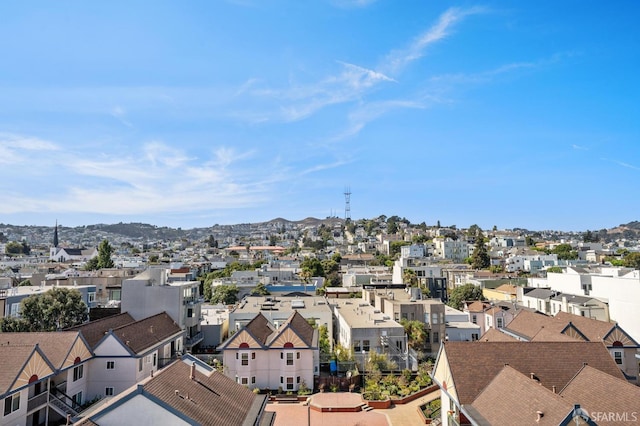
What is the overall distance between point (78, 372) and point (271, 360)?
46.9 ft

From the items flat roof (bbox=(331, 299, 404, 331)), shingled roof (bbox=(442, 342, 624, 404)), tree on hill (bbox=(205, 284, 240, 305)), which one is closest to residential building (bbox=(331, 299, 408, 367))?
flat roof (bbox=(331, 299, 404, 331))

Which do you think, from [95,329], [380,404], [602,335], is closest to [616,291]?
[602,335]

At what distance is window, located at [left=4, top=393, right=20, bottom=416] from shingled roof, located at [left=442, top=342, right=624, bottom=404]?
929 inches

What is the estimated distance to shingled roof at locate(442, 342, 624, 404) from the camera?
72.4 feet

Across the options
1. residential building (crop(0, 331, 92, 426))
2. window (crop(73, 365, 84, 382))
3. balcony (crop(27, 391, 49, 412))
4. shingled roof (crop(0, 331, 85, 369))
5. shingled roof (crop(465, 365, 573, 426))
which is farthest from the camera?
window (crop(73, 365, 84, 382))

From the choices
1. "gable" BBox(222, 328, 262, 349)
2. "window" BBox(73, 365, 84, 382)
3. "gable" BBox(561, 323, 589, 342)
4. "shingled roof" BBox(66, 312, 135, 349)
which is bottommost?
"window" BBox(73, 365, 84, 382)

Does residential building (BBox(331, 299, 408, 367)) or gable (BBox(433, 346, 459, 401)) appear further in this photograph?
residential building (BBox(331, 299, 408, 367))

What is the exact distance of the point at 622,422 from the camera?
15.8 metres

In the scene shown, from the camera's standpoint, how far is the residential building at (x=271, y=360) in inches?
1444

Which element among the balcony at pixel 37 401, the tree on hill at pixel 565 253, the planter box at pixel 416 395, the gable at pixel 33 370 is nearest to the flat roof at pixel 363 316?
the planter box at pixel 416 395

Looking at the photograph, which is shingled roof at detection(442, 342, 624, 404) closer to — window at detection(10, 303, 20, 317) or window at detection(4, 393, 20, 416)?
window at detection(4, 393, 20, 416)

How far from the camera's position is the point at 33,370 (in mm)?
25469

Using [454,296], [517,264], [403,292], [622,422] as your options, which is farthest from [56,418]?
[517,264]

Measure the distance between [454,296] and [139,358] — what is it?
195ft
